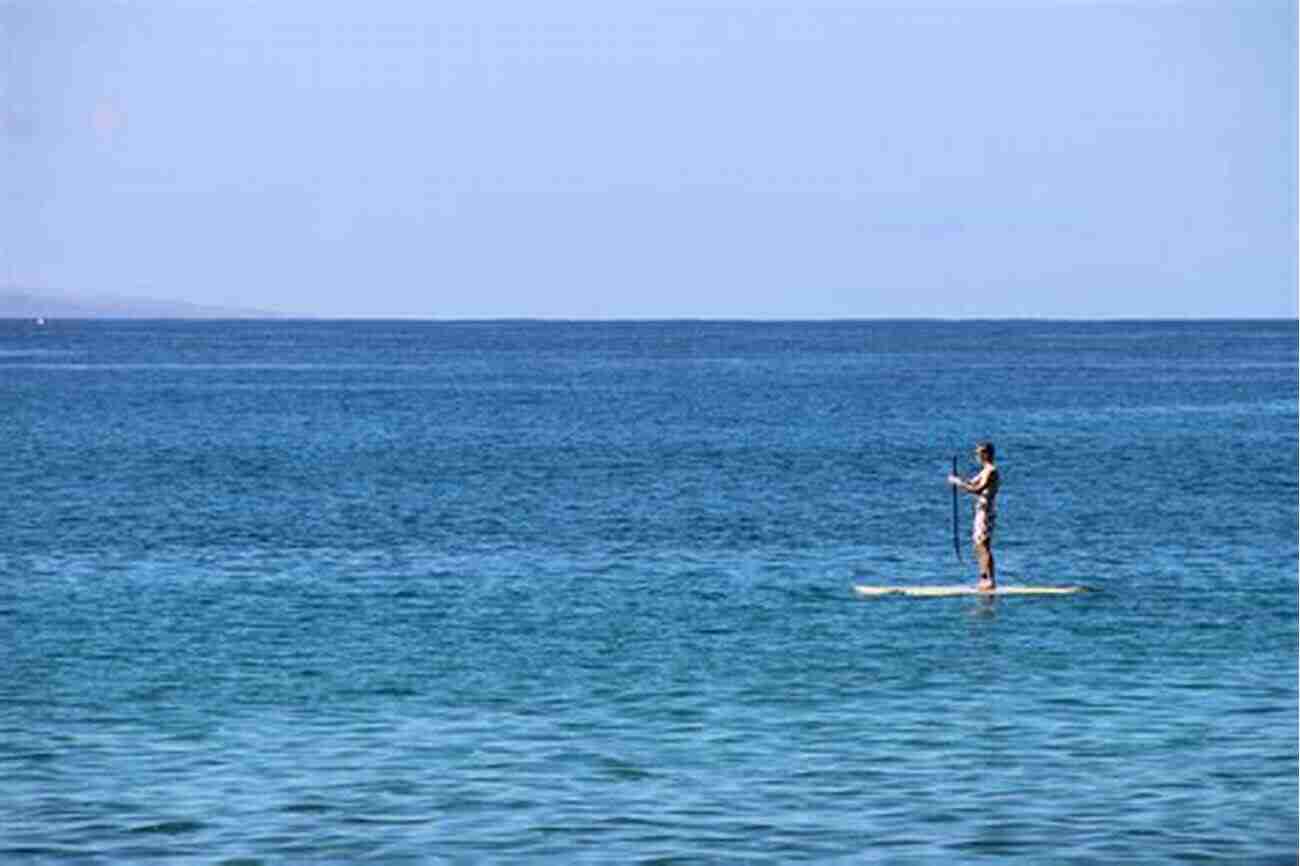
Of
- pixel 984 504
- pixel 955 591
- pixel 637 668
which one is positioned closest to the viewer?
pixel 637 668

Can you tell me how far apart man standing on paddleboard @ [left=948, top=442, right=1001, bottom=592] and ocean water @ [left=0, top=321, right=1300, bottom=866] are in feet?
3.79

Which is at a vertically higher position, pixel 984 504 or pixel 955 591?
pixel 984 504

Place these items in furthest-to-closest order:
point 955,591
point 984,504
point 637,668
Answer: point 955,591, point 984,504, point 637,668

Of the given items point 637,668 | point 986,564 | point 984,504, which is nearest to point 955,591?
point 986,564

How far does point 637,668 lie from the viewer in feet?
108

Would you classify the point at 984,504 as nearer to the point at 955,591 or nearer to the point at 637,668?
the point at 955,591

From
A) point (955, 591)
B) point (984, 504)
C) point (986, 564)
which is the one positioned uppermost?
point (984, 504)

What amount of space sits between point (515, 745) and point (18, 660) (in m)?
9.06

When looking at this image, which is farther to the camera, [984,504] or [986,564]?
[986,564]

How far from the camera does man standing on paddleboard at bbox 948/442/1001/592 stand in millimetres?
39562

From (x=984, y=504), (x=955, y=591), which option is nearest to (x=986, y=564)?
(x=955, y=591)

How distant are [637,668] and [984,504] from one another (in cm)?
907

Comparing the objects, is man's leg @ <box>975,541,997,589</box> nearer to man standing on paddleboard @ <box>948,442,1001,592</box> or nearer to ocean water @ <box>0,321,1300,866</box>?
man standing on paddleboard @ <box>948,442,1001,592</box>

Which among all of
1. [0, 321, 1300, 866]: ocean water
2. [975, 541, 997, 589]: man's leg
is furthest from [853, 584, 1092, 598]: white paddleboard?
[0, 321, 1300, 866]: ocean water
